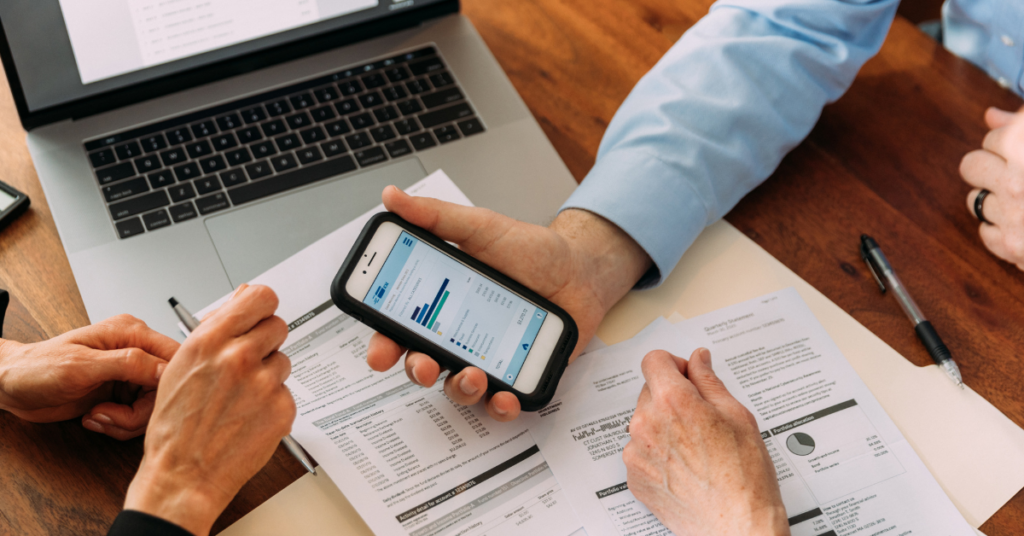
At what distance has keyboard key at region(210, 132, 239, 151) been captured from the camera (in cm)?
80

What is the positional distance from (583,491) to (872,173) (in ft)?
1.92

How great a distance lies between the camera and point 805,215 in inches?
32.9

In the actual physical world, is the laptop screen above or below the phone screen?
above

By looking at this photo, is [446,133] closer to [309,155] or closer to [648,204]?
[309,155]

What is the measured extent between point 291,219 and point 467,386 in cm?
31

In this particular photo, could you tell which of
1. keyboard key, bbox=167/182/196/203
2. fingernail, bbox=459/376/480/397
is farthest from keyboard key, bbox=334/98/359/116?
fingernail, bbox=459/376/480/397

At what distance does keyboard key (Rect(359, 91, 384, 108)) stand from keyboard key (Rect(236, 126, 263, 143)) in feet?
0.44

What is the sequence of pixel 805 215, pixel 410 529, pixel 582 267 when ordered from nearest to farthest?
pixel 410 529
pixel 582 267
pixel 805 215

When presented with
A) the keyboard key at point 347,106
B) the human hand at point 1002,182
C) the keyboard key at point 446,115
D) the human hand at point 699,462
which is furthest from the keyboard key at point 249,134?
the human hand at point 1002,182

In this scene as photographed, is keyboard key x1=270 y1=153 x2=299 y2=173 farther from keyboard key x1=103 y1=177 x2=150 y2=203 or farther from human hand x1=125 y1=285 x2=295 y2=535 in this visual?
human hand x1=125 y1=285 x2=295 y2=535

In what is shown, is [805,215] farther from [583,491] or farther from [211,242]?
[211,242]

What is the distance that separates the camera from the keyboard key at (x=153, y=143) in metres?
0.79

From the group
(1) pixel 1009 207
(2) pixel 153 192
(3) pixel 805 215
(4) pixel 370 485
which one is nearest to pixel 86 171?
(2) pixel 153 192

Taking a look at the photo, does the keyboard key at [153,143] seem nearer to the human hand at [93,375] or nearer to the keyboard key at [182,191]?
the keyboard key at [182,191]
